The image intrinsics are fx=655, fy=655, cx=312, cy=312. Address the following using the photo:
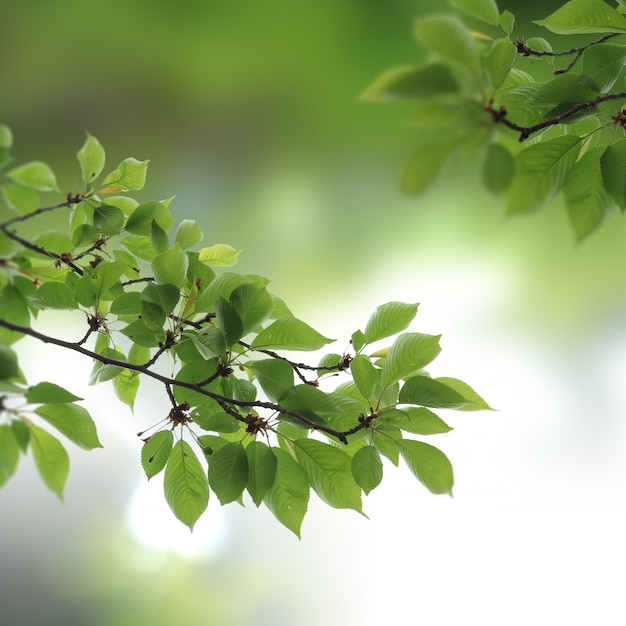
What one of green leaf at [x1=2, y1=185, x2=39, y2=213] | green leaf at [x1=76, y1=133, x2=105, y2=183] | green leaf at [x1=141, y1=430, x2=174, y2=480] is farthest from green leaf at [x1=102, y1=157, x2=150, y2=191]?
green leaf at [x1=141, y1=430, x2=174, y2=480]

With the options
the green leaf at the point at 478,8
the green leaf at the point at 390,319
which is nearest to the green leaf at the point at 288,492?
the green leaf at the point at 390,319

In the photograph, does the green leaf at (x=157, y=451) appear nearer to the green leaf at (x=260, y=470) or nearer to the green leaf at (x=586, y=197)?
the green leaf at (x=260, y=470)

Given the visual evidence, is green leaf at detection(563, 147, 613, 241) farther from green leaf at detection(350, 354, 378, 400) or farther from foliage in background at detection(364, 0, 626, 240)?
green leaf at detection(350, 354, 378, 400)

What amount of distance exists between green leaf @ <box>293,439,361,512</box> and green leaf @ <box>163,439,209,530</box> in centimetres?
9

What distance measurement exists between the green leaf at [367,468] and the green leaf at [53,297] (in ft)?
0.85

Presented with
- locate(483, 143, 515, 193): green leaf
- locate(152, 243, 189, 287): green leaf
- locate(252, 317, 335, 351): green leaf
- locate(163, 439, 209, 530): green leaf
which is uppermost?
locate(483, 143, 515, 193): green leaf

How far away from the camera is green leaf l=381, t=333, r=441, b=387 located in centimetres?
46

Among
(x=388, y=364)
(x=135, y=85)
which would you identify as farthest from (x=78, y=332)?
(x=388, y=364)

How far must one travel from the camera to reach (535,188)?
1.20 feet

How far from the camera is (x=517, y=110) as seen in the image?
469 millimetres

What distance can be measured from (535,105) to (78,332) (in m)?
1.83

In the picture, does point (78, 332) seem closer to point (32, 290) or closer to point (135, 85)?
point (135, 85)

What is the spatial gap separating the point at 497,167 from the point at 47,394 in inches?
12.1

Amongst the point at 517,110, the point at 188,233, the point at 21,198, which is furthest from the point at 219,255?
the point at 517,110
